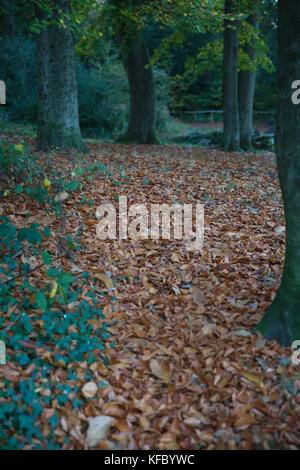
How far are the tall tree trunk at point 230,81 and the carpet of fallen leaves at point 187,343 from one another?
5.43m

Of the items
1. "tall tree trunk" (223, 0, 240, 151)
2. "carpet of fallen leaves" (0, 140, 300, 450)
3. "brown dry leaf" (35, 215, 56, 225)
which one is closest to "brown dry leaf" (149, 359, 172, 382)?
"carpet of fallen leaves" (0, 140, 300, 450)

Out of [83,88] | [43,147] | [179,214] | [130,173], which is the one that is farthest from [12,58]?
[179,214]

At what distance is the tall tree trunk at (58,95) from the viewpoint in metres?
7.12

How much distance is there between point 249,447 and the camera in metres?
2.26

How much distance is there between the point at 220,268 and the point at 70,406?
2065 millimetres

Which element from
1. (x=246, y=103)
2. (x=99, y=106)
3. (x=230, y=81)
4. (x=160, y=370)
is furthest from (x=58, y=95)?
(x=99, y=106)

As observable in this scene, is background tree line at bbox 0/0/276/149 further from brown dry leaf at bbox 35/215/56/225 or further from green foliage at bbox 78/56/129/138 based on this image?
brown dry leaf at bbox 35/215/56/225

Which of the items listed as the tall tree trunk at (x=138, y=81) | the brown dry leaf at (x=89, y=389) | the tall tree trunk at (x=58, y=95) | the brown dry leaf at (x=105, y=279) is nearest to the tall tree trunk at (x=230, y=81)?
the tall tree trunk at (x=138, y=81)

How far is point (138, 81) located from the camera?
11438 millimetres

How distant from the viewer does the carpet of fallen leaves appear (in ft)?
7.69

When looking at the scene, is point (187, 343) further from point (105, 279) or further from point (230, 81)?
point (230, 81)

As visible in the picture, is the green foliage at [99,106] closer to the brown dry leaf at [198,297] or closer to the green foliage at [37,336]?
the green foliage at [37,336]

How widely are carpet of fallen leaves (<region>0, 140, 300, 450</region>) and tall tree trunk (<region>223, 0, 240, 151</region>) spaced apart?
5.43 meters

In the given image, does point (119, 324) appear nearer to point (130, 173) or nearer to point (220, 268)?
point (220, 268)
